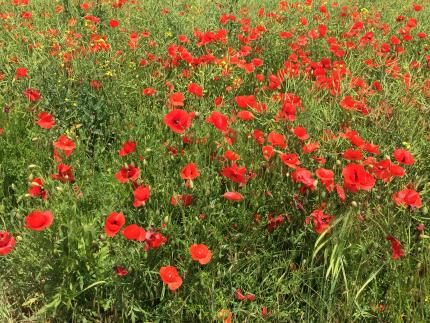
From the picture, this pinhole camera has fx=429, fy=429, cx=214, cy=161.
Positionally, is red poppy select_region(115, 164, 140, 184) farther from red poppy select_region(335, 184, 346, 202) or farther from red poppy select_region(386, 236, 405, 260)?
red poppy select_region(386, 236, 405, 260)

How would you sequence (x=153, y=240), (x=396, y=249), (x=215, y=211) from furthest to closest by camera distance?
(x=215, y=211)
(x=396, y=249)
(x=153, y=240)

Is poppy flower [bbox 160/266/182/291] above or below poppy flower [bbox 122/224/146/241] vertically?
below

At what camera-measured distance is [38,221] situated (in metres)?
1.68

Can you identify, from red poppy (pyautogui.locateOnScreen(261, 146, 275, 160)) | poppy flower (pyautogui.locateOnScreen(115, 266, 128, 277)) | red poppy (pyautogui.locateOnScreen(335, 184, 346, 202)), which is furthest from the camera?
red poppy (pyautogui.locateOnScreen(261, 146, 275, 160))

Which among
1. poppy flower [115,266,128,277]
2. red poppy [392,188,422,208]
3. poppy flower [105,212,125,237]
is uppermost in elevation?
red poppy [392,188,422,208]

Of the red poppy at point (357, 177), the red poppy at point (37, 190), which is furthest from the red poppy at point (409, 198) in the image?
the red poppy at point (37, 190)

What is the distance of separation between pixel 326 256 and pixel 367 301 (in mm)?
277

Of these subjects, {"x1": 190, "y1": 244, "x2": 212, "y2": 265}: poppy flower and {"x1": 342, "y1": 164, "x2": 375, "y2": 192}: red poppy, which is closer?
{"x1": 190, "y1": 244, "x2": 212, "y2": 265}: poppy flower

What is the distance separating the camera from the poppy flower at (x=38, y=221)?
165 cm

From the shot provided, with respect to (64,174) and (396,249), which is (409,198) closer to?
(396,249)

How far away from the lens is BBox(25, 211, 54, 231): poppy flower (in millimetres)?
1651

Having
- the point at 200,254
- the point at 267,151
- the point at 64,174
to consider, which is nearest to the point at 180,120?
the point at 267,151

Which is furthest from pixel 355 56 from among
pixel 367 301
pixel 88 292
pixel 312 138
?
pixel 88 292

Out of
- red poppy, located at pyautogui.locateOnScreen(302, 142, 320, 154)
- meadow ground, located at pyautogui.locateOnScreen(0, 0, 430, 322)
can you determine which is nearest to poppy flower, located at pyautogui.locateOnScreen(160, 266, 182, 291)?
meadow ground, located at pyautogui.locateOnScreen(0, 0, 430, 322)
